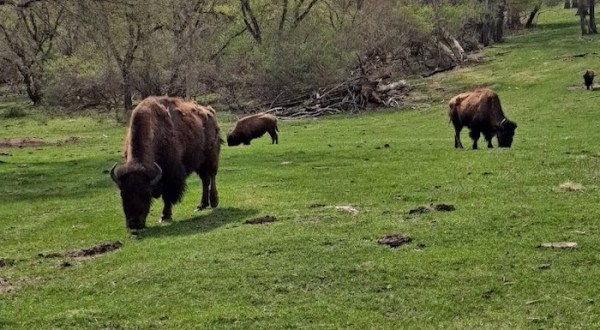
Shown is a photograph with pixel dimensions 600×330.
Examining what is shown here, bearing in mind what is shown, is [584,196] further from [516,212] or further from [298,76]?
[298,76]

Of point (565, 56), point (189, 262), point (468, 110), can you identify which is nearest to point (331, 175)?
point (468, 110)

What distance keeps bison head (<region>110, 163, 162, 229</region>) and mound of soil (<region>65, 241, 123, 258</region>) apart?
0.85 meters

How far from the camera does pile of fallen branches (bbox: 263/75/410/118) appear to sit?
40969mm

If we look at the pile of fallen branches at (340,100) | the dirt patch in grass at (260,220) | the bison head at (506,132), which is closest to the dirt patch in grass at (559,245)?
the dirt patch in grass at (260,220)

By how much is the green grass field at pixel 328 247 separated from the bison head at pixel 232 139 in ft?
26.2

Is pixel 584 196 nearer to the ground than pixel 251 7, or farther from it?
nearer to the ground

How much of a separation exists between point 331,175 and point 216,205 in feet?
13.7

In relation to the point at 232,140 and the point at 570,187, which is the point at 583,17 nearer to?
the point at 232,140

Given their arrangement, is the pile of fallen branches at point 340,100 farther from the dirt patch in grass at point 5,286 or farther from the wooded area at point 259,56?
the dirt patch in grass at point 5,286

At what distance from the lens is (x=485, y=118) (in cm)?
2212

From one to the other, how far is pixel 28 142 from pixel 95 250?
77.1 ft

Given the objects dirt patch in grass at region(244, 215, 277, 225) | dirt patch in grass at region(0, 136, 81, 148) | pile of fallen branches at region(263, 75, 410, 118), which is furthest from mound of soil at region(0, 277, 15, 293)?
pile of fallen branches at region(263, 75, 410, 118)

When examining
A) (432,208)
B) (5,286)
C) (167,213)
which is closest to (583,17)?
(432,208)

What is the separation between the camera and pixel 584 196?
12500 millimetres
